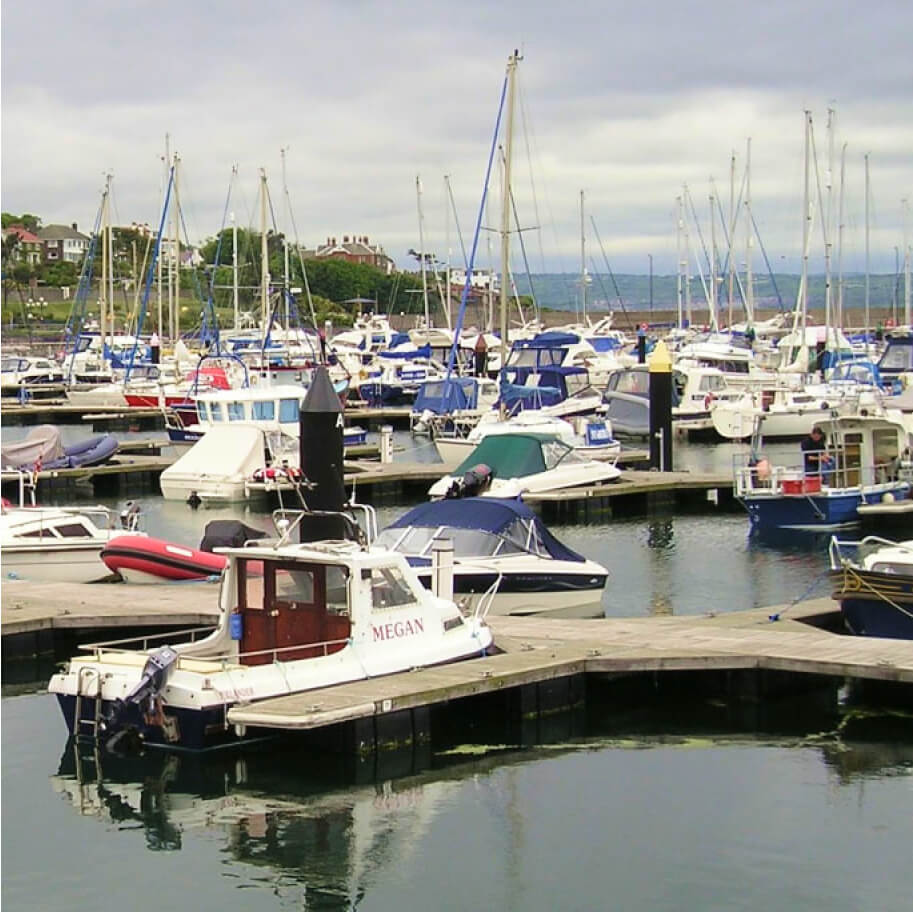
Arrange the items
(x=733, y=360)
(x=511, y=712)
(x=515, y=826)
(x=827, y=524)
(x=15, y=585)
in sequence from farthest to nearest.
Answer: (x=733, y=360) → (x=827, y=524) → (x=15, y=585) → (x=511, y=712) → (x=515, y=826)

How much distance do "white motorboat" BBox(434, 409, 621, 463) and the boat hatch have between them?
947 inches

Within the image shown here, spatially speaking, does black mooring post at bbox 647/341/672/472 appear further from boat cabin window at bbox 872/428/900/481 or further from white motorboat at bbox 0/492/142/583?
white motorboat at bbox 0/492/142/583

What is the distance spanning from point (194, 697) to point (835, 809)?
21.4ft

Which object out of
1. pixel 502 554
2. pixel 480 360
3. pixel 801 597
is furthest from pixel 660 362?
pixel 480 360

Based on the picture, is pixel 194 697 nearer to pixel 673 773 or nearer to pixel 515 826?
pixel 515 826

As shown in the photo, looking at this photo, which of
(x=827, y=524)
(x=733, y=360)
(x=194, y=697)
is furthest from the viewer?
(x=733, y=360)

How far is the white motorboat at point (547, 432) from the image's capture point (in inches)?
1836

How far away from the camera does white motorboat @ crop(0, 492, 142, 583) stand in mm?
30484

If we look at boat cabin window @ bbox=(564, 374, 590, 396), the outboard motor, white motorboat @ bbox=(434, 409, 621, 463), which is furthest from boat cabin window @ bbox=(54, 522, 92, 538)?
boat cabin window @ bbox=(564, 374, 590, 396)

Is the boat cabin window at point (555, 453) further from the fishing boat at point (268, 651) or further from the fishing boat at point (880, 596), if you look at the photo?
the fishing boat at point (268, 651)

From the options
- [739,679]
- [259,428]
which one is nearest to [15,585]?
[739,679]

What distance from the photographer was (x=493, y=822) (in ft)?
58.9

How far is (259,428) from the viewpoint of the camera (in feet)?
152

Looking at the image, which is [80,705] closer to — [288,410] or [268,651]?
[268,651]
